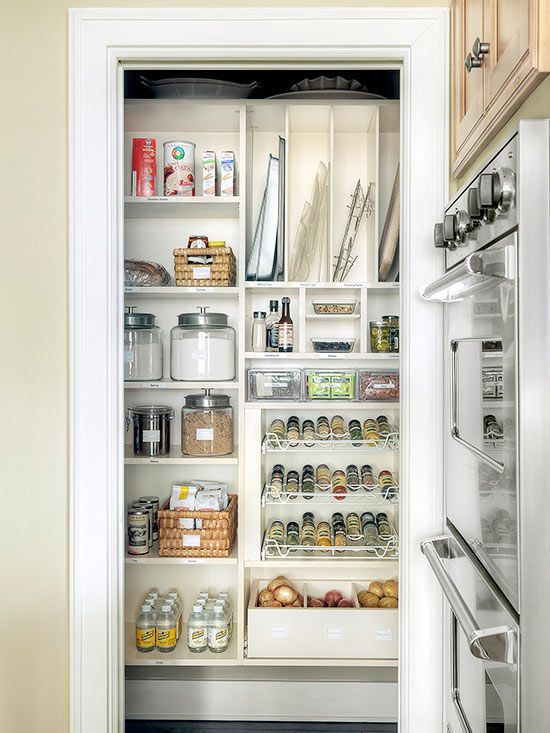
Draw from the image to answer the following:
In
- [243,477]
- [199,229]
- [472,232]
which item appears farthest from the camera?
[199,229]

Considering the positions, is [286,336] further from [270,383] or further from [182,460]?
[182,460]

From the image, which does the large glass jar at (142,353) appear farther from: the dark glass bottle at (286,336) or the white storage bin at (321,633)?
the white storage bin at (321,633)

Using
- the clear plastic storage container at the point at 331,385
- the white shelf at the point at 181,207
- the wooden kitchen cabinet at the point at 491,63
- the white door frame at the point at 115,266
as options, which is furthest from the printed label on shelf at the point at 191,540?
the wooden kitchen cabinet at the point at 491,63

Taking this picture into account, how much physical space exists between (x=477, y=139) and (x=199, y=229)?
58.2 inches

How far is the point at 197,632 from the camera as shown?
7.43 feet

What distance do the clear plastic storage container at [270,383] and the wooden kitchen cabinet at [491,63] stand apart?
104 cm

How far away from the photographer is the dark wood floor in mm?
2307

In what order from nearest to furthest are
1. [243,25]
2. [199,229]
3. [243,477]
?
[243,25] → [243,477] → [199,229]

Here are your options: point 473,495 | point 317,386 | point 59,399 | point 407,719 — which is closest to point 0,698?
point 59,399

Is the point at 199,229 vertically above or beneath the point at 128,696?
above

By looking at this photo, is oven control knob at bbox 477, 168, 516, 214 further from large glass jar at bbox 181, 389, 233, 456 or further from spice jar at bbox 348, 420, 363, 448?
large glass jar at bbox 181, 389, 233, 456

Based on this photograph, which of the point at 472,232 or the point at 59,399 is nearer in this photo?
the point at 472,232

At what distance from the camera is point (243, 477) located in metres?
2.24

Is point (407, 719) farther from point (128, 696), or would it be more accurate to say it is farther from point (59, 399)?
point (128, 696)
